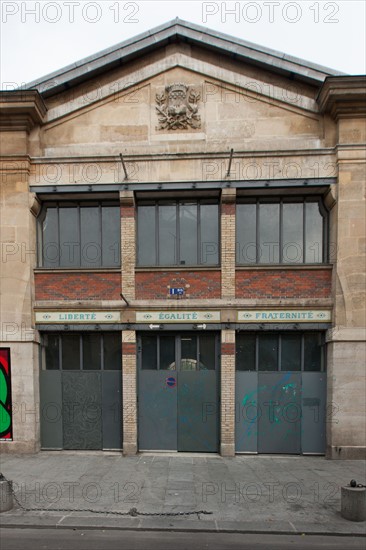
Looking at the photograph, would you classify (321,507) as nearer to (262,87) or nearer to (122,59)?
(262,87)

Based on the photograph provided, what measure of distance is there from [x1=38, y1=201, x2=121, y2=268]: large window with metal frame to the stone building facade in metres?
0.09

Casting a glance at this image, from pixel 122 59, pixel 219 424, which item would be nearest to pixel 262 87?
pixel 122 59

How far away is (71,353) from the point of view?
11312 mm

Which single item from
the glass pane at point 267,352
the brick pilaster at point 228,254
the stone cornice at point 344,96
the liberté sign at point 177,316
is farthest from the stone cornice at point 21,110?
the glass pane at point 267,352

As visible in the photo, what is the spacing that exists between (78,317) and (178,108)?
7011 mm

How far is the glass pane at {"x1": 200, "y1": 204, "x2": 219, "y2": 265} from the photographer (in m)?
11.1

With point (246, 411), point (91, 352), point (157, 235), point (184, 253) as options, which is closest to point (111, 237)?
point (157, 235)

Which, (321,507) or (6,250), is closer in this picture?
(321,507)

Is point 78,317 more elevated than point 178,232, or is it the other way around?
point 178,232

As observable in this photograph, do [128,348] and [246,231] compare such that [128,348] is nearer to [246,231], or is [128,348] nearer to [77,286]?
[77,286]

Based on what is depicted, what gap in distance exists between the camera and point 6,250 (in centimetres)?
1091

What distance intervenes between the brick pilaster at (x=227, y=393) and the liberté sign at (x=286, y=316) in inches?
26.6

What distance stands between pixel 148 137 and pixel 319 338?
26.4 feet

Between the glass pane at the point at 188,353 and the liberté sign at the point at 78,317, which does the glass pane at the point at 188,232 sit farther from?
the liberté sign at the point at 78,317
